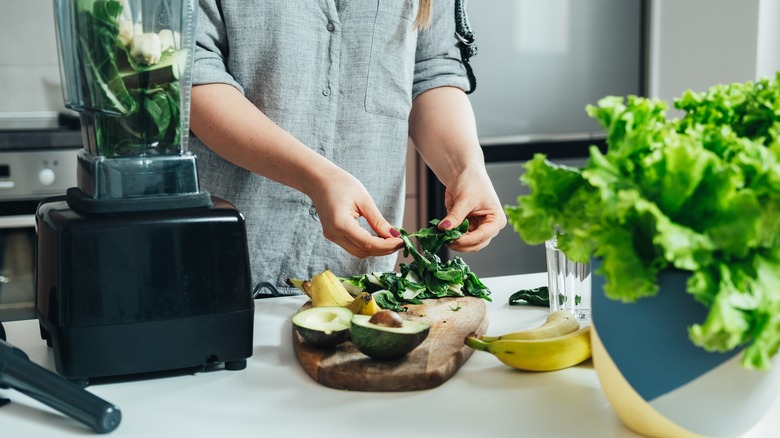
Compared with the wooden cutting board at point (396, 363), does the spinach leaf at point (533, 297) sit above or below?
below

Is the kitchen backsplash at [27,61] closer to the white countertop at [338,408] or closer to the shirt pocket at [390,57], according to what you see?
the shirt pocket at [390,57]

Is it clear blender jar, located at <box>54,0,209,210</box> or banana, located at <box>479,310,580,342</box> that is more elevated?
clear blender jar, located at <box>54,0,209,210</box>

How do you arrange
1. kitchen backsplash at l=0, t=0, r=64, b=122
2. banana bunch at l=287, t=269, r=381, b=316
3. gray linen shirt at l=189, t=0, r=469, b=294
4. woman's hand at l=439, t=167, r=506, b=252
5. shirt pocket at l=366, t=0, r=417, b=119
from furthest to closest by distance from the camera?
kitchen backsplash at l=0, t=0, r=64, b=122 < shirt pocket at l=366, t=0, r=417, b=119 < gray linen shirt at l=189, t=0, r=469, b=294 < woman's hand at l=439, t=167, r=506, b=252 < banana bunch at l=287, t=269, r=381, b=316

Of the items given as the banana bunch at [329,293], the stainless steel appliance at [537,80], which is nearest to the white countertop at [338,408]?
the banana bunch at [329,293]

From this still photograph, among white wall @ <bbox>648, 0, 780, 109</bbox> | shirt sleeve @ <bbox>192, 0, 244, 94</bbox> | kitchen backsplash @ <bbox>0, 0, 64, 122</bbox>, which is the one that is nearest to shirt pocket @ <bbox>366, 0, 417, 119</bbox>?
shirt sleeve @ <bbox>192, 0, 244, 94</bbox>

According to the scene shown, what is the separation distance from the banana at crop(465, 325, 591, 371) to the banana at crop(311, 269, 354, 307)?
243mm

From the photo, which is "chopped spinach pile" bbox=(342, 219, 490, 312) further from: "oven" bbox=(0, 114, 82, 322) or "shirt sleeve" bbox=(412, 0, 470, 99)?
"oven" bbox=(0, 114, 82, 322)

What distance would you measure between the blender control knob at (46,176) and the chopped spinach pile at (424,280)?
1.32 metres

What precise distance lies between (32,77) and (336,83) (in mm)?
1602

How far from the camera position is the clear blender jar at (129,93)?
0.97 metres

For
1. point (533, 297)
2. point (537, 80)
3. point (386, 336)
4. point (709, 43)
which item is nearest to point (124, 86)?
point (386, 336)

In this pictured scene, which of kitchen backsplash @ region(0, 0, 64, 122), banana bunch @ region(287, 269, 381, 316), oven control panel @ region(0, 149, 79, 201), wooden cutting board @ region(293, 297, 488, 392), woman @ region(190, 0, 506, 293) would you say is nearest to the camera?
wooden cutting board @ region(293, 297, 488, 392)

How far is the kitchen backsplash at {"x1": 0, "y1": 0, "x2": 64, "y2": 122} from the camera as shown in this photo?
9.04 feet

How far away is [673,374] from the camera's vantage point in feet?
2.41
